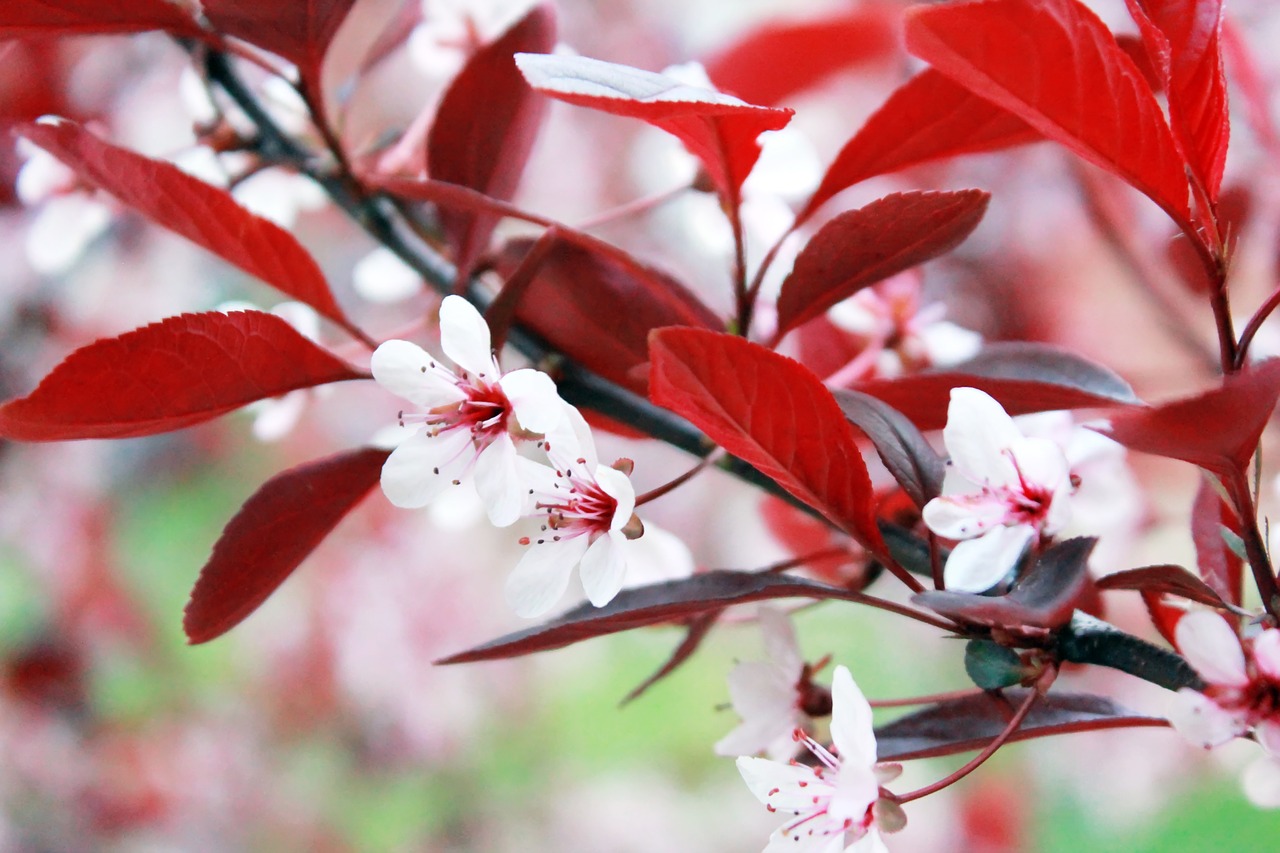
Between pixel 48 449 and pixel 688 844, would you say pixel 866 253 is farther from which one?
pixel 48 449

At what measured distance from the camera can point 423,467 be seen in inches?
12.7

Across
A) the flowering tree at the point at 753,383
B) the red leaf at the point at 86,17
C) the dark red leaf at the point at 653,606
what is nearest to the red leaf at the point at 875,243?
the flowering tree at the point at 753,383

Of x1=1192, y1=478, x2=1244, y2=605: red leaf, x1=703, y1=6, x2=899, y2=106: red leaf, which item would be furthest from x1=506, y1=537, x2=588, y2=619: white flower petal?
x1=703, y1=6, x2=899, y2=106: red leaf

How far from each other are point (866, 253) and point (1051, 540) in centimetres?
11

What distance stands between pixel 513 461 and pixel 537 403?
3 centimetres

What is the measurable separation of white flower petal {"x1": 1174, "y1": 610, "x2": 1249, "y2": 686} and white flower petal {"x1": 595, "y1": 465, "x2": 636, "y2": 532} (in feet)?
0.50

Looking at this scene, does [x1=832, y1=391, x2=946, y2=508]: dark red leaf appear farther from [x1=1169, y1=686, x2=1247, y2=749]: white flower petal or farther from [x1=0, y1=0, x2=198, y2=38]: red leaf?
[x1=0, y1=0, x2=198, y2=38]: red leaf

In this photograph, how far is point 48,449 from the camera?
1.57m

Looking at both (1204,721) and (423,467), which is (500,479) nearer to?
(423,467)

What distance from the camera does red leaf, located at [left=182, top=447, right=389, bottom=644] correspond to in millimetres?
342

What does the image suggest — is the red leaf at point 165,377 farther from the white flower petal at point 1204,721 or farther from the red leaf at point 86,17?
the white flower petal at point 1204,721

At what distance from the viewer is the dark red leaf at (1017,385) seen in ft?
1.06

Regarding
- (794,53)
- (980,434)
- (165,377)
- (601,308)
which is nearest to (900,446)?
→ (980,434)

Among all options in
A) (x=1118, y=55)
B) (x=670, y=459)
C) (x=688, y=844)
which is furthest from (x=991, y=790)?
(x=1118, y=55)
